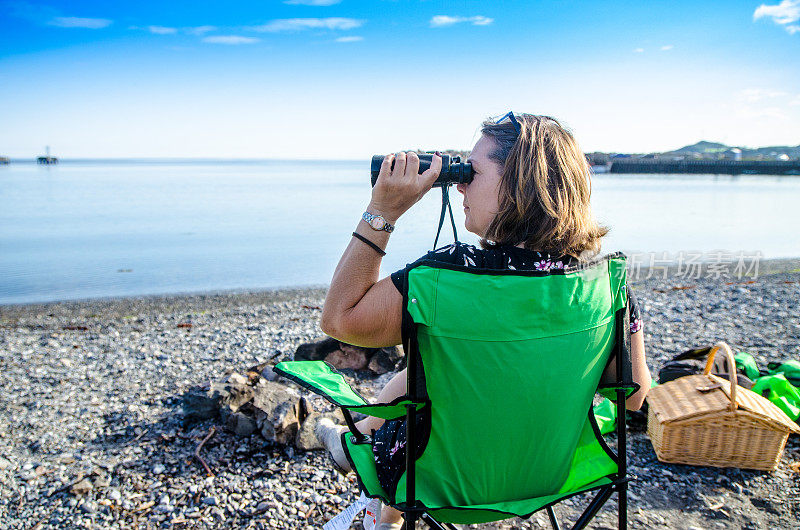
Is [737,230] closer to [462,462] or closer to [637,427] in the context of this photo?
[637,427]

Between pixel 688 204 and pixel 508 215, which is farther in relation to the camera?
pixel 688 204

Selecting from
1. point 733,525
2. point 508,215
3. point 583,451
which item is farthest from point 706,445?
point 508,215

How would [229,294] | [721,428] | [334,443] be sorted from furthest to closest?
[229,294] < [721,428] < [334,443]

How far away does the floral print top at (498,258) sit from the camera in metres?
1.64

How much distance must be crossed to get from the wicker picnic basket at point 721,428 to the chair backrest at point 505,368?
171 cm

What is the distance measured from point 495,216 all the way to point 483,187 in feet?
0.35

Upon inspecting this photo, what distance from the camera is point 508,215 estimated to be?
1.70 m

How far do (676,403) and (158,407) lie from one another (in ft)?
11.6

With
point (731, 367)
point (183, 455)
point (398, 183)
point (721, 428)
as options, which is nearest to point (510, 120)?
point (398, 183)

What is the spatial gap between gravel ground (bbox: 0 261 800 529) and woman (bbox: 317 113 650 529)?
169 cm

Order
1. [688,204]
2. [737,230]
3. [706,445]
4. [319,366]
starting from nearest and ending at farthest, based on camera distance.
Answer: [319,366] → [706,445] → [737,230] → [688,204]

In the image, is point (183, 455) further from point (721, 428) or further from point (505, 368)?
point (721, 428)

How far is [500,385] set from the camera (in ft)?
5.24

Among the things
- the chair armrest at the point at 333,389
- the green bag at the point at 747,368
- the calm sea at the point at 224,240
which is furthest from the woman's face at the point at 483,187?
the calm sea at the point at 224,240
